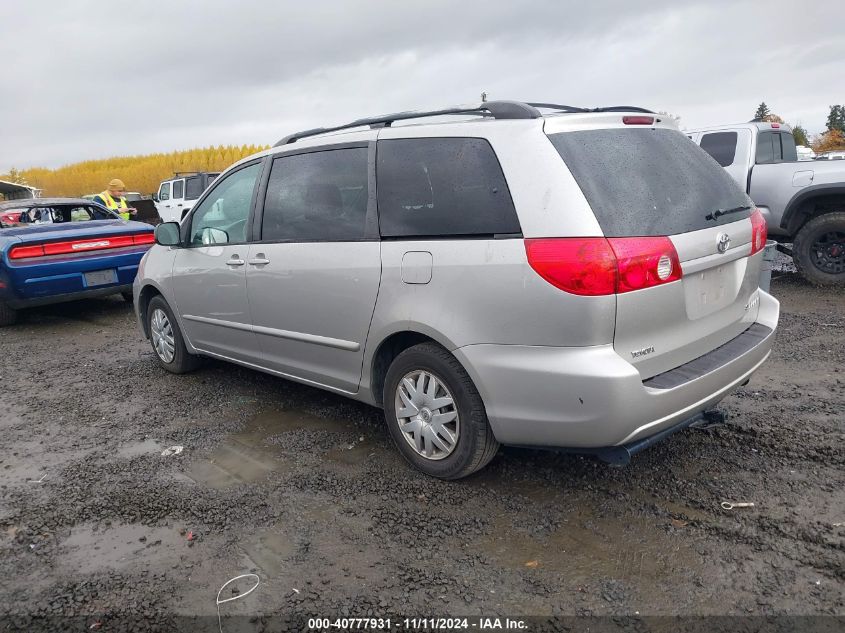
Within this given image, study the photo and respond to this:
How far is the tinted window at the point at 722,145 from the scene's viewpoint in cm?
845

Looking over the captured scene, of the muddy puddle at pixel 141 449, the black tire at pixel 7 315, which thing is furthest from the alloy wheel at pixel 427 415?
the black tire at pixel 7 315

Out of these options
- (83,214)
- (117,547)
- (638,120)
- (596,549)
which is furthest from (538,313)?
(83,214)

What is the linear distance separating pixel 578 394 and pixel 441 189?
4.00ft

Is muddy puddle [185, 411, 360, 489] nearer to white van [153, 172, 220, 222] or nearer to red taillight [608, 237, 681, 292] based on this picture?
red taillight [608, 237, 681, 292]

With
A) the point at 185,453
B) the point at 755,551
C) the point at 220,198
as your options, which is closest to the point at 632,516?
the point at 755,551

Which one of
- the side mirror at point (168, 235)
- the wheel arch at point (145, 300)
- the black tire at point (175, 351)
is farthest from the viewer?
the wheel arch at point (145, 300)

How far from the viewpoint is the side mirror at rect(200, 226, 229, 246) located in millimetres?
4637

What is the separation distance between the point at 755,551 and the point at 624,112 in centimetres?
207

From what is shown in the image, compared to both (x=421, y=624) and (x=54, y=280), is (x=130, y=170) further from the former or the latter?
(x=421, y=624)

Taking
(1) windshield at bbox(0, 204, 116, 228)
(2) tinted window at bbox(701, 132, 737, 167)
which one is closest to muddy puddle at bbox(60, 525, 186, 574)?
(1) windshield at bbox(0, 204, 116, 228)

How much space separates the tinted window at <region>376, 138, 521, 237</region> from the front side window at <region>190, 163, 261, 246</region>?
51.3 inches

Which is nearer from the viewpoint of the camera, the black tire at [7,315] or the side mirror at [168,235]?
the side mirror at [168,235]

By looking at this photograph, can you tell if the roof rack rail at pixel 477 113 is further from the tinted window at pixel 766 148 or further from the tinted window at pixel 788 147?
the tinted window at pixel 788 147

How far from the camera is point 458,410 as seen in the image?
3162 millimetres
